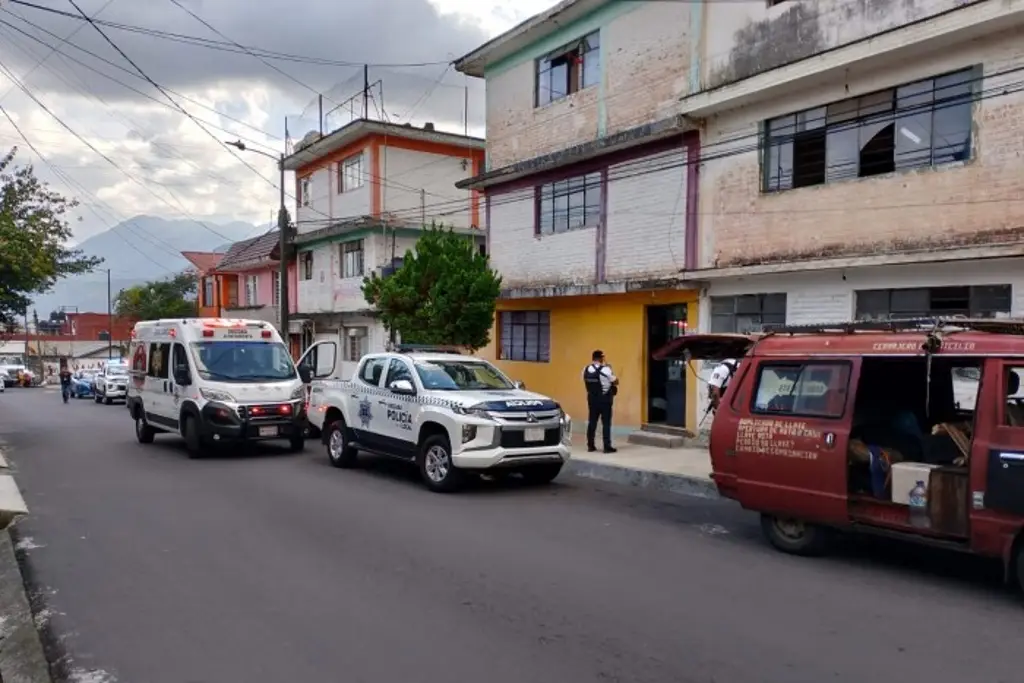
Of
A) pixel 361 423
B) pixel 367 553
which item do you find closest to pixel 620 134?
pixel 361 423

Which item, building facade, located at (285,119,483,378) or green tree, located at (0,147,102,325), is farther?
building facade, located at (285,119,483,378)

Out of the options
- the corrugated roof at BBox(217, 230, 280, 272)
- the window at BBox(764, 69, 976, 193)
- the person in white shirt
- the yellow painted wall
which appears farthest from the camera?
the corrugated roof at BBox(217, 230, 280, 272)

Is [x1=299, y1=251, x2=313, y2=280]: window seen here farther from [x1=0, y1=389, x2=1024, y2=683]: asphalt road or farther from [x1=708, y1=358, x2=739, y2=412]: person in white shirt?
[x1=0, y1=389, x2=1024, y2=683]: asphalt road

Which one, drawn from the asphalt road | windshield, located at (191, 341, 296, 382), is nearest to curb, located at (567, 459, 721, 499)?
the asphalt road

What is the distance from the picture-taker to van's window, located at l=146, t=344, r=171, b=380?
15109mm

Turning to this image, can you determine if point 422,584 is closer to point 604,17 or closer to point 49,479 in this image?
point 49,479

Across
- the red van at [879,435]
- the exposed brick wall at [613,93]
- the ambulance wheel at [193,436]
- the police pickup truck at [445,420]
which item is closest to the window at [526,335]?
the exposed brick wall at [613,93]

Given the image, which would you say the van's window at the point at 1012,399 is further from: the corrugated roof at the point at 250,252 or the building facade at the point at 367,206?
the corrugated roof at the point at 250,252

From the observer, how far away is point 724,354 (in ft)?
28.5

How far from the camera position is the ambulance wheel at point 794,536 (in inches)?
283

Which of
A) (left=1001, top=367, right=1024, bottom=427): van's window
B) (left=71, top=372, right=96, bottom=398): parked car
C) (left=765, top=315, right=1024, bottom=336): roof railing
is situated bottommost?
(left=71, top=372, right=96, bottom=398): parked car

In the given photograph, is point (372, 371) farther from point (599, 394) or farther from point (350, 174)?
point (350, 174)

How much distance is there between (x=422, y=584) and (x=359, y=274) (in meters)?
20.7

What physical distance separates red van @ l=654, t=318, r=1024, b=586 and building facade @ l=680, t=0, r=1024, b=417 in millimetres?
3729
